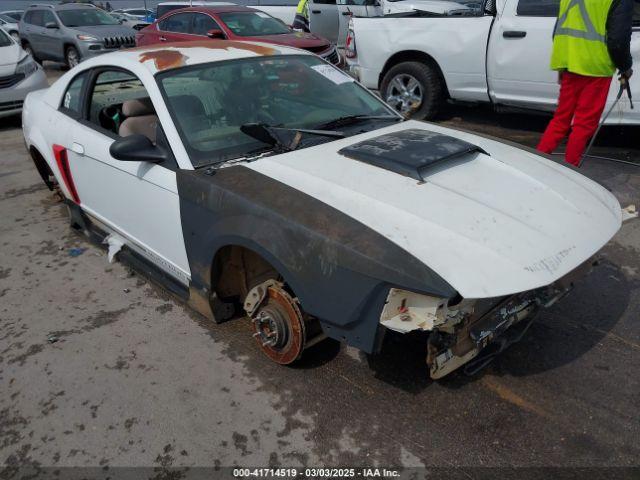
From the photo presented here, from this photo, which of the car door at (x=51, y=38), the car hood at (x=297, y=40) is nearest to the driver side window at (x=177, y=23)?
the car hood at (x=297, y=40)

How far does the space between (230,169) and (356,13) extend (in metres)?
9.90

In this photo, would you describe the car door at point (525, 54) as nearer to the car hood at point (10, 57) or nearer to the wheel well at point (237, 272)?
the wheel well at point (237, 272)

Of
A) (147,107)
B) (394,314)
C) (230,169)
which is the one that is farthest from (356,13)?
(394,314)

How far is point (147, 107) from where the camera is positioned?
3.20 meters

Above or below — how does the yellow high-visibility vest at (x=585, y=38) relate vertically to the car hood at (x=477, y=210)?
above

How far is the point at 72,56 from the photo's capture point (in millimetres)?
12391

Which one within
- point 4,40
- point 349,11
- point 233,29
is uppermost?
point 349,11

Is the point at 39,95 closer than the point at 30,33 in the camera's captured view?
→ Yes

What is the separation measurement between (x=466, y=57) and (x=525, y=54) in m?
0.72

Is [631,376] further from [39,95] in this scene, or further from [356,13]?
[356,13]

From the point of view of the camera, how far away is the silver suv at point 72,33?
1191 centimetres

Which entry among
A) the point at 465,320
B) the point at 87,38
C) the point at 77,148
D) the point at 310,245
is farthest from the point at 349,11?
the point at 465,320

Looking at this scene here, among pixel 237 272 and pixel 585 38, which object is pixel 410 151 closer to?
pixel 237 272

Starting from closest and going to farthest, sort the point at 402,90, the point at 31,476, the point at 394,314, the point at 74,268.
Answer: the point at 394,314, the point at 31,476, the point at 74,268, the point at 402,90
